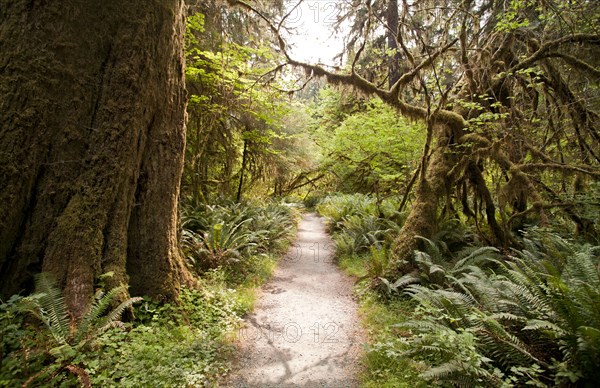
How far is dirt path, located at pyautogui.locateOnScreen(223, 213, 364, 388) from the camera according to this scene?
11.3ft

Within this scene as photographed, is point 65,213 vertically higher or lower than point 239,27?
lower

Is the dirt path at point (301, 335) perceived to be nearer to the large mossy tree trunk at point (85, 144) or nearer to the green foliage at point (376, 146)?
the large mossy tree trunk at point (85, 144)

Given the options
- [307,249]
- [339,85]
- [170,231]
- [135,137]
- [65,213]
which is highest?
[339,85]

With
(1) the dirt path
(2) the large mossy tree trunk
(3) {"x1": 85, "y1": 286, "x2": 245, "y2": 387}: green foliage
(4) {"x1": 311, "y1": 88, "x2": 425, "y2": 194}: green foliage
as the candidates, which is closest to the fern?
(3) {"x1": 85, "y1": 286, "x2": 245, "y2": 387}: green foliage

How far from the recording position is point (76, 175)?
3.43m

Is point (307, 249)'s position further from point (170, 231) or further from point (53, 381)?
point (53, 381)

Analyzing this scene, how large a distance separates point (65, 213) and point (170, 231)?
1239 mm

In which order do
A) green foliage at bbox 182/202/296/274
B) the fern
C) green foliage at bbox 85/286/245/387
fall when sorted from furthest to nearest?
green foliage at bbox 182/202/296/274 → green foliage at bbox 85/286/245/387 → the fern

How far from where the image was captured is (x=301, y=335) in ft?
14.4

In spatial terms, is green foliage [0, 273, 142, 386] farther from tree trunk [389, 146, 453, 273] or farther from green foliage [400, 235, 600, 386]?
tree trunk [389, 146, 453, 273]

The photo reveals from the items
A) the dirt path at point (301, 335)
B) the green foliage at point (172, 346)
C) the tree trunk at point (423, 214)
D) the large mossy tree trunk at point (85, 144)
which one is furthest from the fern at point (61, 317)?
the tree trunk at point (423, 214)

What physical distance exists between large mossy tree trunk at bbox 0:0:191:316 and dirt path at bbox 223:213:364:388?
1441 millimetres

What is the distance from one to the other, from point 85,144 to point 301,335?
12.3 ft

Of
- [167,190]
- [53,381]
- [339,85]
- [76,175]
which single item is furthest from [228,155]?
[53,381]
